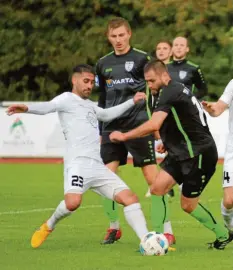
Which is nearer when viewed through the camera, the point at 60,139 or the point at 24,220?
the point at 24,220

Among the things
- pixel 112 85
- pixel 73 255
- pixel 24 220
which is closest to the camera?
pixel 73 255

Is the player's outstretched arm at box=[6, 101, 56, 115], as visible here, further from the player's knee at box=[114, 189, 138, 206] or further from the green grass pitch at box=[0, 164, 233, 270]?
the green grass pitch at box=[0, 164, 233, 270]

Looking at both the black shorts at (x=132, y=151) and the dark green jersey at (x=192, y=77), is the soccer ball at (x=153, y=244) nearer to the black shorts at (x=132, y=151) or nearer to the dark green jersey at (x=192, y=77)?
the black shorts at (x=132, y=151)

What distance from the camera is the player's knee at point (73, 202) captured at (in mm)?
10688

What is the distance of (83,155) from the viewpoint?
35.6 ft

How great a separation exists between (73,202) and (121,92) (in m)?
1.91

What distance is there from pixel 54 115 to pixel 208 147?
1608 cm

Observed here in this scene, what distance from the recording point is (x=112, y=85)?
12.2 m

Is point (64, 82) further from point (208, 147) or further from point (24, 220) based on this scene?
point (208, 147)

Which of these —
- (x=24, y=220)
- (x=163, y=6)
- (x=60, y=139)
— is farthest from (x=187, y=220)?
(x=163, y=6)

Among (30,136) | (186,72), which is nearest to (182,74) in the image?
(186,72)

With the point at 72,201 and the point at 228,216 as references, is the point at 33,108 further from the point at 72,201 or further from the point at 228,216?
the point at 228,216

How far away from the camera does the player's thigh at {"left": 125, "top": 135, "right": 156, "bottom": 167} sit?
12.4m

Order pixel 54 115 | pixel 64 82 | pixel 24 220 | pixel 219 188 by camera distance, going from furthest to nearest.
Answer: pixel 64 82 < pixel 54 115 < pixel 219 188 < pixel 24 220
